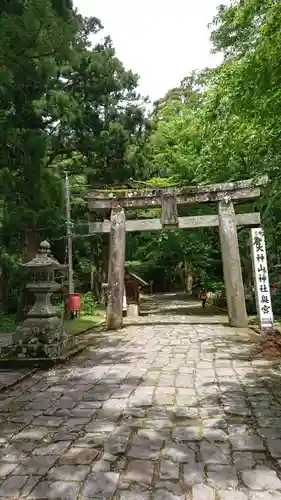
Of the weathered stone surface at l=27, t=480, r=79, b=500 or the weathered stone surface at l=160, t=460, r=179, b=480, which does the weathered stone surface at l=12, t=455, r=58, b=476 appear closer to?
the weathered stone surface at l=27, t=480, r=79, b=500

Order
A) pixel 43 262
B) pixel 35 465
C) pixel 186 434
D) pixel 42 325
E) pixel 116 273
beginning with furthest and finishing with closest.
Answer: pixel 116 273 < pixel 43 262 < pixel 42 325 < pixel 186 434 < pixel 35 465

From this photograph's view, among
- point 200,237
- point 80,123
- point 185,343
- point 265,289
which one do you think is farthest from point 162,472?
point 200,237

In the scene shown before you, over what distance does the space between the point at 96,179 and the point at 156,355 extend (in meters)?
13.2

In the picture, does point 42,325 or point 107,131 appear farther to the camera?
point 107,131

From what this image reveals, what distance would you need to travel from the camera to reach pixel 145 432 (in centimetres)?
410

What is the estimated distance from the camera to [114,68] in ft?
53.0

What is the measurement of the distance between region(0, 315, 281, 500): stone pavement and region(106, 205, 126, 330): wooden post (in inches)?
216

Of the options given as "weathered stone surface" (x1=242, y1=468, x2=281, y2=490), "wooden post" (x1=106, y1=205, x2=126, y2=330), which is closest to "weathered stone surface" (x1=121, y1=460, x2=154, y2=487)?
"weathered stone surface" (x1=242, y1=468, x2=281, y2=490)

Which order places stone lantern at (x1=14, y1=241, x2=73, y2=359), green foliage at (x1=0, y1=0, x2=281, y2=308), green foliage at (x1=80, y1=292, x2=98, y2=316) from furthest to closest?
green foliage at (x1=80, y1=292, x2=98, y2=316), stone lantern at (x1=14, y1=241, x2=73, y2=359), green foliage at (x1=0, y1=0, x2=281, y2=308)

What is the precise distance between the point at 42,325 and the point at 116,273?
5503mm

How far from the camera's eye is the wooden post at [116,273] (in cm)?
1315

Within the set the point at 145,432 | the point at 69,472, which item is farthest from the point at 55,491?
the point at 145,432

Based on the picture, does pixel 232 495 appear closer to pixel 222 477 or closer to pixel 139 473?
pixel 222 477

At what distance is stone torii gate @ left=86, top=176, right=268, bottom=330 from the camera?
41.3 feet
